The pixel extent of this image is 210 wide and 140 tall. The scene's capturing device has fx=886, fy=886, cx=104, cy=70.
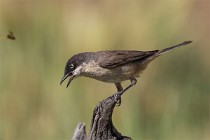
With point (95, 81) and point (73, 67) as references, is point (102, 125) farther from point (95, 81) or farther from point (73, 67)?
point (95, 81)

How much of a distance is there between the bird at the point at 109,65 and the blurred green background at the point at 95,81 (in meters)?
0.68

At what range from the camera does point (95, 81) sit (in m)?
9.41

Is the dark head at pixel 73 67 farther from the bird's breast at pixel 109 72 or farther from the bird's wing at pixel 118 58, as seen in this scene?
the bird's wing at pixel 118 58

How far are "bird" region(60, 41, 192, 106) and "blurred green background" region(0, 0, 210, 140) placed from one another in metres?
0.68

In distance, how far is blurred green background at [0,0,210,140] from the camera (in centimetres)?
846

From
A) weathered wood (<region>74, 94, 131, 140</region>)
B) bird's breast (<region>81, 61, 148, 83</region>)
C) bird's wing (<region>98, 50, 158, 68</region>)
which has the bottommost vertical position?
weathered wood (<region>74, 94, 131, 140</region>)

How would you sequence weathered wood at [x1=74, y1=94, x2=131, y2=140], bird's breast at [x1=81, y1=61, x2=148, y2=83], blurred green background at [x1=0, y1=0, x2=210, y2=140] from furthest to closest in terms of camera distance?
blurred green background at [x1=0, y1=0, x2=210, y2=140], bird's breast at [x1=81, y1=61, x2=148, y2=83], weathered wood at [x1=74, y1=94, x2=131, y2=140]

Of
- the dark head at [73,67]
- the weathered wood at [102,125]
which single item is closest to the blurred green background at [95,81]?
the dark head at [73,67]

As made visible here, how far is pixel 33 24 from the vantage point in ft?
31.9

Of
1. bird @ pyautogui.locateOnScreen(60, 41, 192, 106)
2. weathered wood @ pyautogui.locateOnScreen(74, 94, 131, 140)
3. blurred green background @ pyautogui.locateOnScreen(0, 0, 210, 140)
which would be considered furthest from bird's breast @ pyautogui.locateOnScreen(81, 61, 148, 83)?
weathered wood @ pyautogui.locateOnScreen(74, 94, 131, 140)

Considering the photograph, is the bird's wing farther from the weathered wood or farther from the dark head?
the weathered wood

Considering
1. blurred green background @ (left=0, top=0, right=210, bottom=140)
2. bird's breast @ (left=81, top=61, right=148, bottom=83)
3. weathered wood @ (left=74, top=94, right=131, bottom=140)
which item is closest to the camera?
weathered wood @ (left=74, top=94, right=131, bottom=140)

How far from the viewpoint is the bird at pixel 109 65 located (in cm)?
738

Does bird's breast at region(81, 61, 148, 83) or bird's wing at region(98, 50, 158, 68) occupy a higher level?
bird's wing at region(98, 50, 158, 68)
